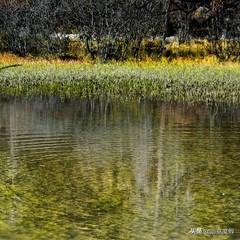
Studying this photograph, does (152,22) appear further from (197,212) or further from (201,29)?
(197,212)

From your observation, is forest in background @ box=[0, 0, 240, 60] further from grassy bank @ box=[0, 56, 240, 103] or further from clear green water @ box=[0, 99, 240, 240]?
clear green water @ box=[0, 99, 240, 240]

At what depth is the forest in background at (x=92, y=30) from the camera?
37.0m

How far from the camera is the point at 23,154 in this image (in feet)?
35.8

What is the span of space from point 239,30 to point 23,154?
28859mm

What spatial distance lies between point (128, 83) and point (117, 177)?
51.3 ft

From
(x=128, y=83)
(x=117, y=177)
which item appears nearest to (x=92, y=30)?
(x=128, y=83)

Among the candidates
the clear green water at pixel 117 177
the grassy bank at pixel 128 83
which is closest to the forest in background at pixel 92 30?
the grassy bank at pixel 128 83

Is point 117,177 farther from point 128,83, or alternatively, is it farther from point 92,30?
point 92,30

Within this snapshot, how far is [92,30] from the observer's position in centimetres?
3700

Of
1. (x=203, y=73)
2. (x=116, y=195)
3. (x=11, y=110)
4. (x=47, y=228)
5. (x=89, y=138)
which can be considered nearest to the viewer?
(x=47, y=228)

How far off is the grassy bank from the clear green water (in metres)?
6.36

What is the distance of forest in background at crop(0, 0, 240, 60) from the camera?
3700cm

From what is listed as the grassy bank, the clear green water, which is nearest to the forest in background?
the grassy bank

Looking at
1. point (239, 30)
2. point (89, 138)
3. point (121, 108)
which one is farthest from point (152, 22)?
point (89, 138)
